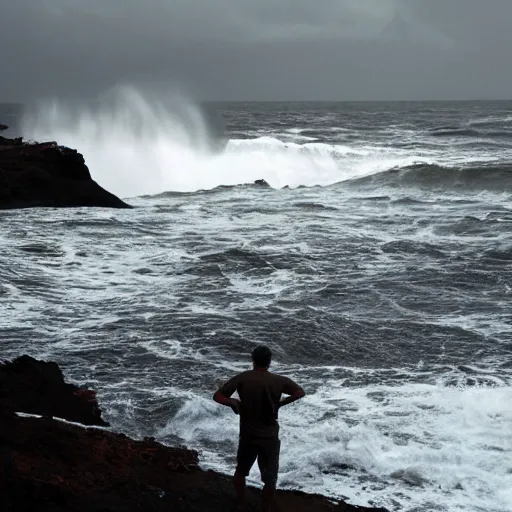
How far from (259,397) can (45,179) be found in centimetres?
1809

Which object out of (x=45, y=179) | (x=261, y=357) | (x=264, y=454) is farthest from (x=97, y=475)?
(x=45, y=179)

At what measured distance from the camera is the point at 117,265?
15.5 m

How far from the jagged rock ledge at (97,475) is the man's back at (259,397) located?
25.5 inches

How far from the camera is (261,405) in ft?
17.7

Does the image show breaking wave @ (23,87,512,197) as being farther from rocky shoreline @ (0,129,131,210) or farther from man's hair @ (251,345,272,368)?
man's hair @ (251,345,272,368)

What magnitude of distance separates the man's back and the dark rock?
7.82ft

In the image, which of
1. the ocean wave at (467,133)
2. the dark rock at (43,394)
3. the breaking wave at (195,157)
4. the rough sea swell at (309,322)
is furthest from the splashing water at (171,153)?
the dark rock at (43,394)

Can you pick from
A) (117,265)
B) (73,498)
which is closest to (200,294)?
(117,265)

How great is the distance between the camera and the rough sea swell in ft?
23.4

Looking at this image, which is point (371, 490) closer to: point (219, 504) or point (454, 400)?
point (219, 504)

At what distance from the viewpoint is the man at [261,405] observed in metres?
5.39

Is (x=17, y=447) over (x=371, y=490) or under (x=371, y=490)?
over

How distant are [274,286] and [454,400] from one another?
5.92 m

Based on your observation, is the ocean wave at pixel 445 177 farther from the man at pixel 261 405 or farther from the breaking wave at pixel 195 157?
the man at pixel 261 405
